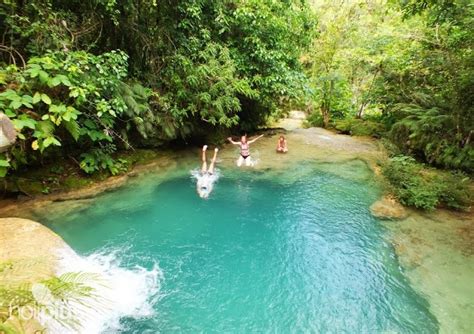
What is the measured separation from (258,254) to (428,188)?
5.01 m

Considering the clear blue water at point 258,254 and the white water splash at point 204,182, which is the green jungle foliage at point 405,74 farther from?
the white water splash at point 204,182

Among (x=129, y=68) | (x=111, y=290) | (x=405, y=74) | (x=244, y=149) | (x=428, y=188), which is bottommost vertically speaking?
(x=111, y=290)

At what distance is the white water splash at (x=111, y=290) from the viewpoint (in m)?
4.21

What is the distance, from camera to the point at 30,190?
7547 mm

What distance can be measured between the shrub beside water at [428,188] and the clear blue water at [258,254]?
0.74m

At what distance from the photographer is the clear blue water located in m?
4.48

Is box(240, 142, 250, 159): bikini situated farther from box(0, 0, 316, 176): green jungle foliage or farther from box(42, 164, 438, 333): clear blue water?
box(42, 164, 438, 333): clear blue water

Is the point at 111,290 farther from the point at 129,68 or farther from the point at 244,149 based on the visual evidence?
the point at 129,68

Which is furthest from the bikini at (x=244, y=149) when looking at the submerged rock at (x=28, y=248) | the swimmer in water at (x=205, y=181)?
the submerged rock at (x=28, y=248)

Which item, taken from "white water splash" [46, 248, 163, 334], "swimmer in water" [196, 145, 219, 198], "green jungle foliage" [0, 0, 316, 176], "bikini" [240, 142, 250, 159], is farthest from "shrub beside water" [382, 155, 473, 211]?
"white water splash" [46, 248, 163, 334]

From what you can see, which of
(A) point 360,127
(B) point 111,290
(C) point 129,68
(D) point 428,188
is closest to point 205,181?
(B) point 111,290

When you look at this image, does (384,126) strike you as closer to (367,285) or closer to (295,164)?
(295,164)

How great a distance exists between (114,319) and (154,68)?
26.3ft

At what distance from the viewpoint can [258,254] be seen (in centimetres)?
598
